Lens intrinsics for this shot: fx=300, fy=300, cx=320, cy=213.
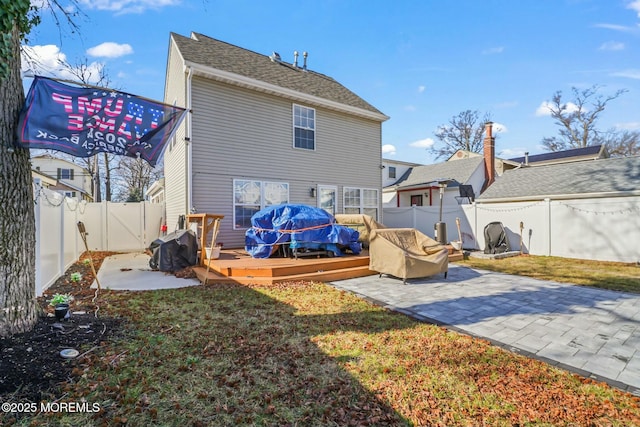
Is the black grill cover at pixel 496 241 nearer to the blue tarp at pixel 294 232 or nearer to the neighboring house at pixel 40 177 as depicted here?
the blue tarp at pixel 294 232

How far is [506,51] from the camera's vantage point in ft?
36.2

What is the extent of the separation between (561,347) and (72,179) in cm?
3845

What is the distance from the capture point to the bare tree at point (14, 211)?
286 centimetres

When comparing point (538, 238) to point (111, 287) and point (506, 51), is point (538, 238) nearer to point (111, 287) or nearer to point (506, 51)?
point (506, 51)

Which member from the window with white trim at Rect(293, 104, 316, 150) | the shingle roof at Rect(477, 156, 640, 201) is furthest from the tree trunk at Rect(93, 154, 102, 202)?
the shingle roof at Rect(477, 156, 640, 201)

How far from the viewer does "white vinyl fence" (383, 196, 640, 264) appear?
9188mm

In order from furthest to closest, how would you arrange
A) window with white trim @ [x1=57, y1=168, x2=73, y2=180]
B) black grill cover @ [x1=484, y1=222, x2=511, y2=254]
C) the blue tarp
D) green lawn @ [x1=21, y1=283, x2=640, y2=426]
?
1. window with white trim @ [x1=57, y1=168, x2=73, y2=180]
2. black grill cover @ [x1=484, y1=222, x2=511, y2=254]
3. the blue tarp
4. green lawn @ [x1=21, y1=283, x2=640, y2=426]

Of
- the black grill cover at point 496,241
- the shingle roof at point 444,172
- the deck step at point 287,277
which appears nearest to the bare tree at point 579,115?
the shingle roof at point 444,172

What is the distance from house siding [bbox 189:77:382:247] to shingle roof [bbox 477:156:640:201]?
6.38 m

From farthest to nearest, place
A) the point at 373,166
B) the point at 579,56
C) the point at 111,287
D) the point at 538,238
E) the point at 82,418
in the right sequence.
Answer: the point at 373,166
the point at 579,56
the point at 538,238
the point at 111,287
the point at 82,418

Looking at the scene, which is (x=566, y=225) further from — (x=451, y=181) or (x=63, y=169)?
(x=63, y=169)

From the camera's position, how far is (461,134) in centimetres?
3347

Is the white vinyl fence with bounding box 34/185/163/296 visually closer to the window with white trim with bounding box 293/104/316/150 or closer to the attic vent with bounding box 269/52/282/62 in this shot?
the window with white trim with bounding box 293/104/316/150

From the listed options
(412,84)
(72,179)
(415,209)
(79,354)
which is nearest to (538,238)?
(415,209)
